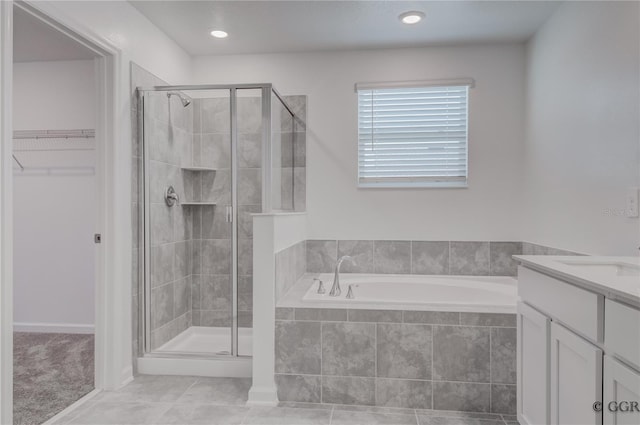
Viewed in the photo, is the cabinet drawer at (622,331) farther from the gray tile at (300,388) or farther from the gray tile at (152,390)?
the gray tile at (152,390)

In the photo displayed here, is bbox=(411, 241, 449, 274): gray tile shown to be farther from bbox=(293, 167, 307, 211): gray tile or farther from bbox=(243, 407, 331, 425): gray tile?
bbox=(243, 407, 331, 425): gray tile

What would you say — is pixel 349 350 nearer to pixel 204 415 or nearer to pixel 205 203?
pixel 204 415

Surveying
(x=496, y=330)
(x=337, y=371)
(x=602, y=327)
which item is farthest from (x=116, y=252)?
(x=602, y=327)

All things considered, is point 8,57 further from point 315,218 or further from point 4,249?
point 315,218

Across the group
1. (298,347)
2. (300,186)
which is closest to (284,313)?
(298,347)

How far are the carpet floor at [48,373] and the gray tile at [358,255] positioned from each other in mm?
2000

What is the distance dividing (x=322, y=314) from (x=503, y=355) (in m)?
1.01

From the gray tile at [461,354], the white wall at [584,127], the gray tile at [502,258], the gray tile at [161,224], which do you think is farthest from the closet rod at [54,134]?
the white wall at [584,127]

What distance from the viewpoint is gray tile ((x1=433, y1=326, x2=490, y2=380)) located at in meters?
2.29

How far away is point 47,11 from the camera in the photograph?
2.01 meters

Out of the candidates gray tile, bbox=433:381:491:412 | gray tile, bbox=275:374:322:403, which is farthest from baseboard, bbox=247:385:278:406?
gray tile, bbox=433:381:491:412

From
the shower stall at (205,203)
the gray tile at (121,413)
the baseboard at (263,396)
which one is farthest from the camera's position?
the shower stall at (205,203)

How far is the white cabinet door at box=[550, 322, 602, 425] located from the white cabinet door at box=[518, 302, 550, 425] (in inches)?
1.8

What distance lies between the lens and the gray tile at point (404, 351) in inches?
92.1
